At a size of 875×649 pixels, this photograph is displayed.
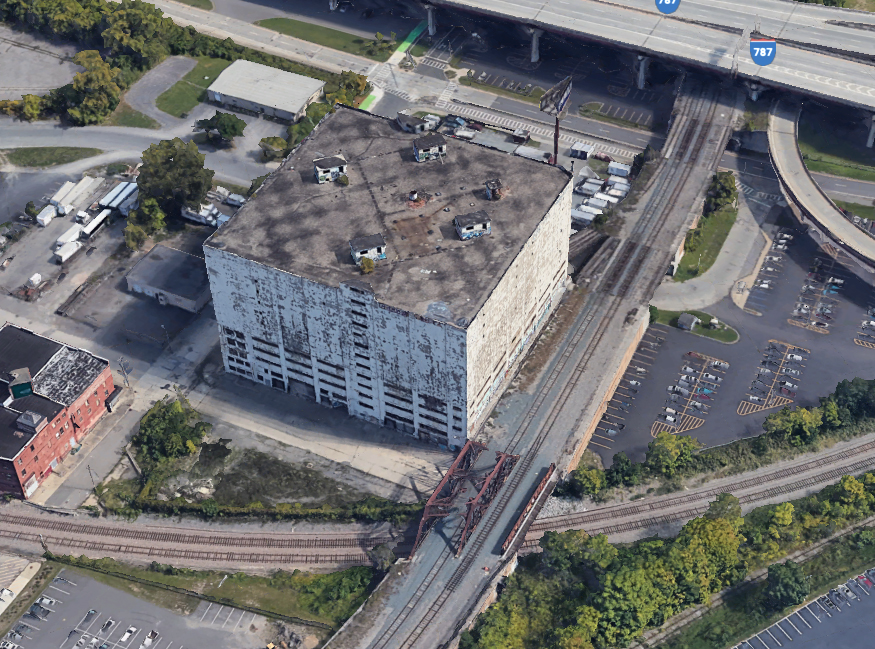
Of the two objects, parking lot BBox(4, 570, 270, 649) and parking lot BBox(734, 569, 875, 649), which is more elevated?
parking lot BBox(734, 569, 875, 649)

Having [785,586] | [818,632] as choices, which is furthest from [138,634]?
[818,632]

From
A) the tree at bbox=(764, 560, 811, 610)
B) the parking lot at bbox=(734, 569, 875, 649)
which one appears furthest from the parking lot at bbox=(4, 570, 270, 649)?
the tree at bbox=(764, 560, 811, 610)

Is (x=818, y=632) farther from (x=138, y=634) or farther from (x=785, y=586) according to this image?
(x=138, y=634)

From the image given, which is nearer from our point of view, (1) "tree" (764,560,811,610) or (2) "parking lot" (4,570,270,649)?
(1) "tree" (764,560,811,610)

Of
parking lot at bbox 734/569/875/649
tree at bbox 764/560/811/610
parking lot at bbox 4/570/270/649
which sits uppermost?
tree at bbox 764/560/811/610

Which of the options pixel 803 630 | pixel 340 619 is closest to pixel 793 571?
pixel 803 630

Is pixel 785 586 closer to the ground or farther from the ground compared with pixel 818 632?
farther from the ground

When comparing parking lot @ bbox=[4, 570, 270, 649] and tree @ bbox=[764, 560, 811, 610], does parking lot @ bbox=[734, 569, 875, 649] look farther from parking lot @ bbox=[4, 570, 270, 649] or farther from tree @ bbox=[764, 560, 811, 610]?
parking lot @ bbox=[4, 570, 270, 649]

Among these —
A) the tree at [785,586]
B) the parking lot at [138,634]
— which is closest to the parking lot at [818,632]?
the tree at [785,586]
